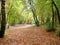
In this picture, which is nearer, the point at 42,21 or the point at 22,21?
the point at 42,21

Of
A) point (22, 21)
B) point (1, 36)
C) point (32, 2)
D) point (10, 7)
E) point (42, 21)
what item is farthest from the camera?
point (22, 21)

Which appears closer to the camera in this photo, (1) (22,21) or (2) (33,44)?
(2) (33,44)

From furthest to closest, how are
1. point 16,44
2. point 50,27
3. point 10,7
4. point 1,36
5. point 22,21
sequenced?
point 22,21 < point 10,7 < point 50,27 < point 1,36 < point 16,44

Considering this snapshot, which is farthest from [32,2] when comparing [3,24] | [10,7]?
[3,24]

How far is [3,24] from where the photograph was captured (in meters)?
11.6

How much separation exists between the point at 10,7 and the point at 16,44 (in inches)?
785

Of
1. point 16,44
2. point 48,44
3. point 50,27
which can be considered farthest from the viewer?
point 50,27

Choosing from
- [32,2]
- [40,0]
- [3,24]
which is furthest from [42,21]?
[3,24]

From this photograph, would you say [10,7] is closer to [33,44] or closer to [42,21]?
[42,21]

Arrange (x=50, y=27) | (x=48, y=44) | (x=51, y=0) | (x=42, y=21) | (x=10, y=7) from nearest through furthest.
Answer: (x=48, y=44)
(x=51, y=0)
(x=50, y=27)
(x=10, y=7)
(x=42, y=21)

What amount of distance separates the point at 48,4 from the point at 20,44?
10.5 metres

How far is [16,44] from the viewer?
977cm

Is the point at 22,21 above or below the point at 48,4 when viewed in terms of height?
below

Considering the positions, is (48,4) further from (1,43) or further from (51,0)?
(1,43)
